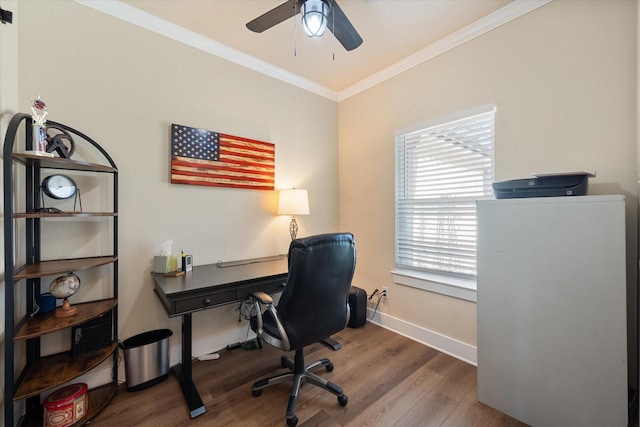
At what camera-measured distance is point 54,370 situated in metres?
1.48

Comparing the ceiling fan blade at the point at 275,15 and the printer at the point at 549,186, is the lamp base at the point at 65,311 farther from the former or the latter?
the printer at the point at 549,186

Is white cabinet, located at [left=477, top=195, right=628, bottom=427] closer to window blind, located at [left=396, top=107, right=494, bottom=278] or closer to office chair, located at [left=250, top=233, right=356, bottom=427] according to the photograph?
window blind, located at [left=396, top=107, right=494, bottom=278]

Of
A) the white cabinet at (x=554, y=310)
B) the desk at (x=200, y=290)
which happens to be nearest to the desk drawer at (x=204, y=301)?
the desk at (x=200, y=290)

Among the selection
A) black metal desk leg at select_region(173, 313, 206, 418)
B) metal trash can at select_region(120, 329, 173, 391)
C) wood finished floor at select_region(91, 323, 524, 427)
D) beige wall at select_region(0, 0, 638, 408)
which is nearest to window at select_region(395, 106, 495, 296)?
→ beige wall at select_region(0, 0, 638, 408)

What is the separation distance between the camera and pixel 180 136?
6.93ft

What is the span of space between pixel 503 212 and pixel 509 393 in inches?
43.1

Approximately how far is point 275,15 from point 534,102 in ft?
6.13

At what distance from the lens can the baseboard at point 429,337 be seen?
2.12 m

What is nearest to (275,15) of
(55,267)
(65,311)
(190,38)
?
(190,38)

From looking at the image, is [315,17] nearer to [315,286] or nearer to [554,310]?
[315,286]

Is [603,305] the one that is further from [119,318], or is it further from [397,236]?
[119,318]

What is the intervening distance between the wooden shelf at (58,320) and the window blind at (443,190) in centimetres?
248

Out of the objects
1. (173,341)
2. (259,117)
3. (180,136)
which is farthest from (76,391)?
(259,117)

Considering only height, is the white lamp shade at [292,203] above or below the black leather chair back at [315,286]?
above
